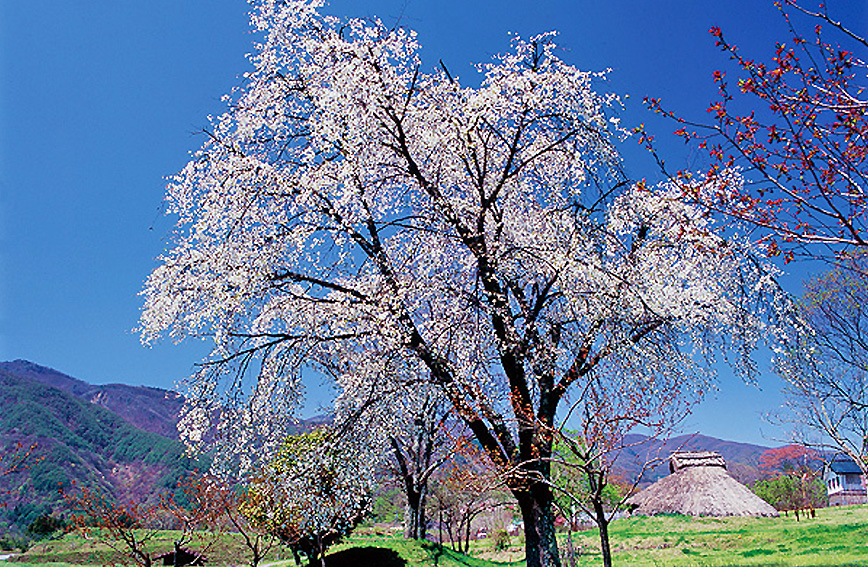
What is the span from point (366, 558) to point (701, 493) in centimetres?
3424

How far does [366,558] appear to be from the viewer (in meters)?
17.5

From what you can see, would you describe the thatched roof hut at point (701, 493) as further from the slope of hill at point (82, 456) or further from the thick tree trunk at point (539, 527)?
the slope of hill at point (82, 456)

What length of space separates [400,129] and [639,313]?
18.6 feet

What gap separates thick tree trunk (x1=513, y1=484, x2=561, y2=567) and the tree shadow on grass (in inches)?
344

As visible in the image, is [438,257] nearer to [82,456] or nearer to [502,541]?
[502,541]

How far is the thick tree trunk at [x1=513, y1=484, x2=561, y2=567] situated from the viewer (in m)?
9.59

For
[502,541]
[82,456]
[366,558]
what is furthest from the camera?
[82,456]

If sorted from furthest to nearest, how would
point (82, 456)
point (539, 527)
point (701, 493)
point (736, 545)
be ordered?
point (82, 456) < point (701, 493) < point (736, 545) < point (539, 527)

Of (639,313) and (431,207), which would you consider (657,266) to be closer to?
(639,313)

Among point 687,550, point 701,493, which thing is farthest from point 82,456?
point 687,550

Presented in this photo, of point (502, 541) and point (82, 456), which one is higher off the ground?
point (502, 541)

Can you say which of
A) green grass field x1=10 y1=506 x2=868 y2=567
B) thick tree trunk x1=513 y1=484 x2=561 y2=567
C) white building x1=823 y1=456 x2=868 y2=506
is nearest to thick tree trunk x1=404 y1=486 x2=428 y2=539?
green grass field x1=10 y1=506 x2=868 y2=567

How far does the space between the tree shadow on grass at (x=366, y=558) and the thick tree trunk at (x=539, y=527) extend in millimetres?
8745

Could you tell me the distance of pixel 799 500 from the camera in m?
44.5
